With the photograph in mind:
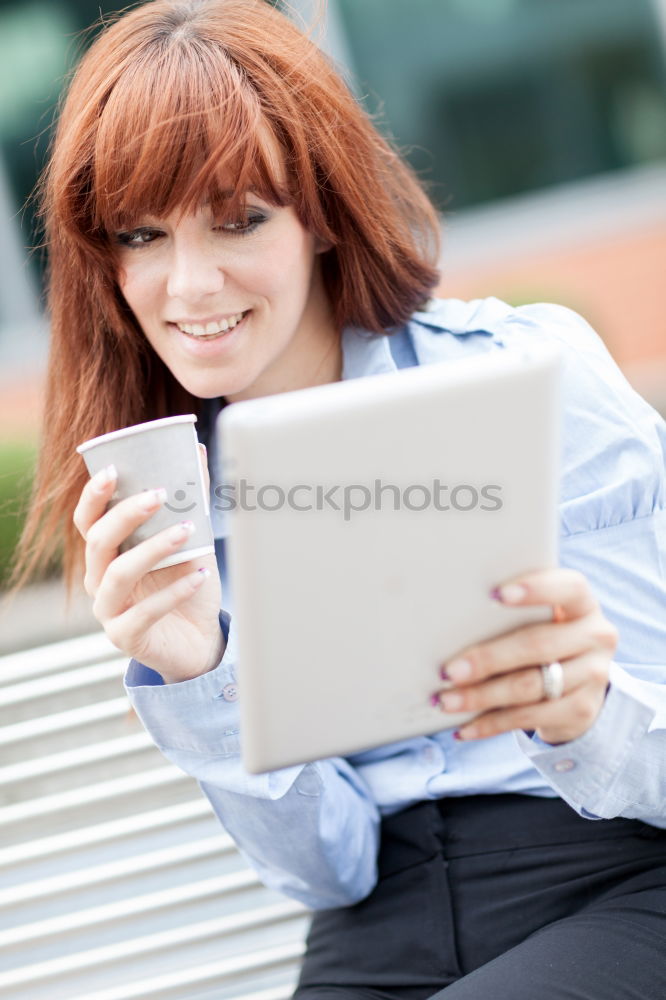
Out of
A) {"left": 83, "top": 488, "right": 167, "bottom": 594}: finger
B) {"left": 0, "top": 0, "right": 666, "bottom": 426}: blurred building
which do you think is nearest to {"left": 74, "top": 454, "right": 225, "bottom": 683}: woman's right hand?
{"left": 83, "top": 488, "right": 167, "bottom": 594}: finger

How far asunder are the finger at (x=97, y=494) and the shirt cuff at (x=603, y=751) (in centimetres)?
64

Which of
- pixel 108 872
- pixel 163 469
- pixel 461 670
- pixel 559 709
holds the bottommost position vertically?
pixel 108 872

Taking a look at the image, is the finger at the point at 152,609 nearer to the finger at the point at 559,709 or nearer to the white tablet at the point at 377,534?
the white tablet at the point at 377,534

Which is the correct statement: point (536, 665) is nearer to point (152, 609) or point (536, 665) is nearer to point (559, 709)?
point (559, 709)

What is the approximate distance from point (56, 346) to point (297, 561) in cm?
122

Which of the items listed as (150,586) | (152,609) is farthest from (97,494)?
(150,586)

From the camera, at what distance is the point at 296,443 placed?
3.67 feet

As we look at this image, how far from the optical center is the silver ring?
135 centimetres

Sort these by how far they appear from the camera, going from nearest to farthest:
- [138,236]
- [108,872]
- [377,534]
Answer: [377,534], [138,236], [108,872]

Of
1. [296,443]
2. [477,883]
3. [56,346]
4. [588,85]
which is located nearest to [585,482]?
[477,883]

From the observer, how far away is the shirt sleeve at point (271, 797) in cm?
169

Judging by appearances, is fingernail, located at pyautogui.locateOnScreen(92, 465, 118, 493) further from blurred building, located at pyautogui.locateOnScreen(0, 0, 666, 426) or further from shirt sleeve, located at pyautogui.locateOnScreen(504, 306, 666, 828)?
blurred building, located at pyautogui.locateOnScreen(0, 0, 666, 426)

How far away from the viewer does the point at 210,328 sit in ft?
6.32

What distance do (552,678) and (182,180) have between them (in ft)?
3.23
